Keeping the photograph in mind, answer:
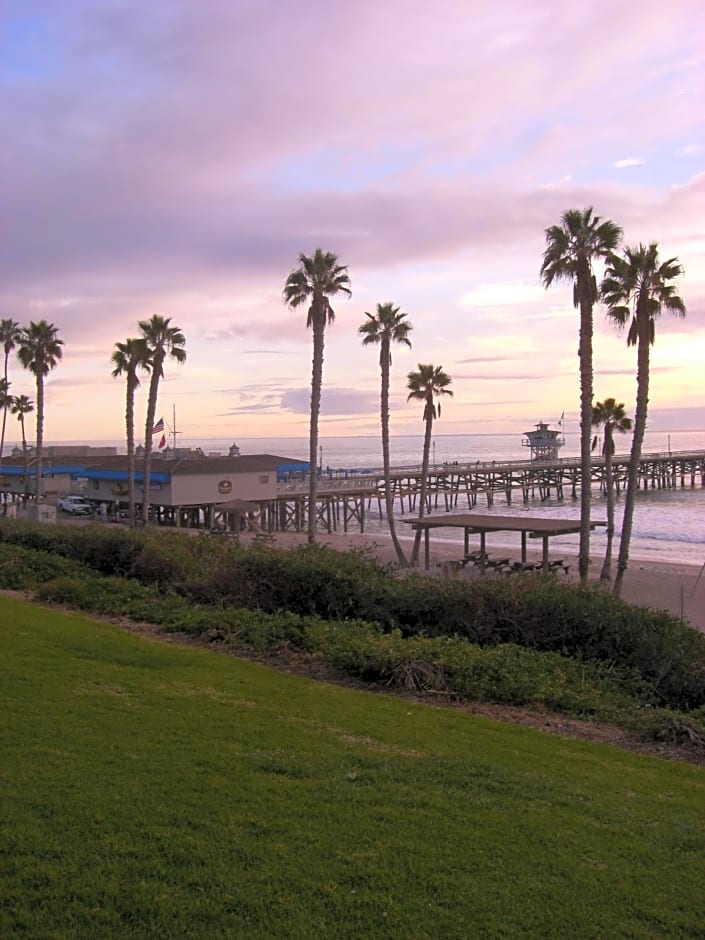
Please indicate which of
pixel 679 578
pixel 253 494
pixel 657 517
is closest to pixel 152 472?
pixel 253 494

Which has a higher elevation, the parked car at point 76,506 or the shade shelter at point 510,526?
the shade shelter at point 510,526

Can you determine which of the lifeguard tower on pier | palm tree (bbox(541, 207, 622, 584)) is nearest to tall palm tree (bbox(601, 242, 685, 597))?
palm tree (bbox(541, 207, 622, 584))

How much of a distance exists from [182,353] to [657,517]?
39953mm

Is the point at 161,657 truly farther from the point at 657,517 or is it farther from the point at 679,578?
the point at 657,517

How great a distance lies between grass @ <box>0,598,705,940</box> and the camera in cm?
376

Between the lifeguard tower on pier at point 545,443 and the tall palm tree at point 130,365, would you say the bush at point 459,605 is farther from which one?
the lifeguard tower on pier at point 545,443

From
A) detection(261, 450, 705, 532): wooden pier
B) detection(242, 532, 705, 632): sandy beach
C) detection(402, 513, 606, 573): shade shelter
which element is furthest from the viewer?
detection(261, 450, 705, 532): wooden pier

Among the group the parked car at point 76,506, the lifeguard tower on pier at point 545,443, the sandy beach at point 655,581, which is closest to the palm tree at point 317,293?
the sandy beach at point 655,581

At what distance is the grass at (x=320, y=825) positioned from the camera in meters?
3.76

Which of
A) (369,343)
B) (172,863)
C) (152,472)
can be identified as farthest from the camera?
(152,472)

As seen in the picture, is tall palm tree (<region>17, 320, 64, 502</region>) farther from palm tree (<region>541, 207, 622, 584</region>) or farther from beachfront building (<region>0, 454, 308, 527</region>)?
palm tree (<region>541, 207, 622, 584</region>)

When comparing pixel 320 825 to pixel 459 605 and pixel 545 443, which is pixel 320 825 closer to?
pixel 459 605

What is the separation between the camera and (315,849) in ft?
14.2

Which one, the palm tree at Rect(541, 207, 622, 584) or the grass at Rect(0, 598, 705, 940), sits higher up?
the palm tree at Rect(541, 207, 622, 584)
